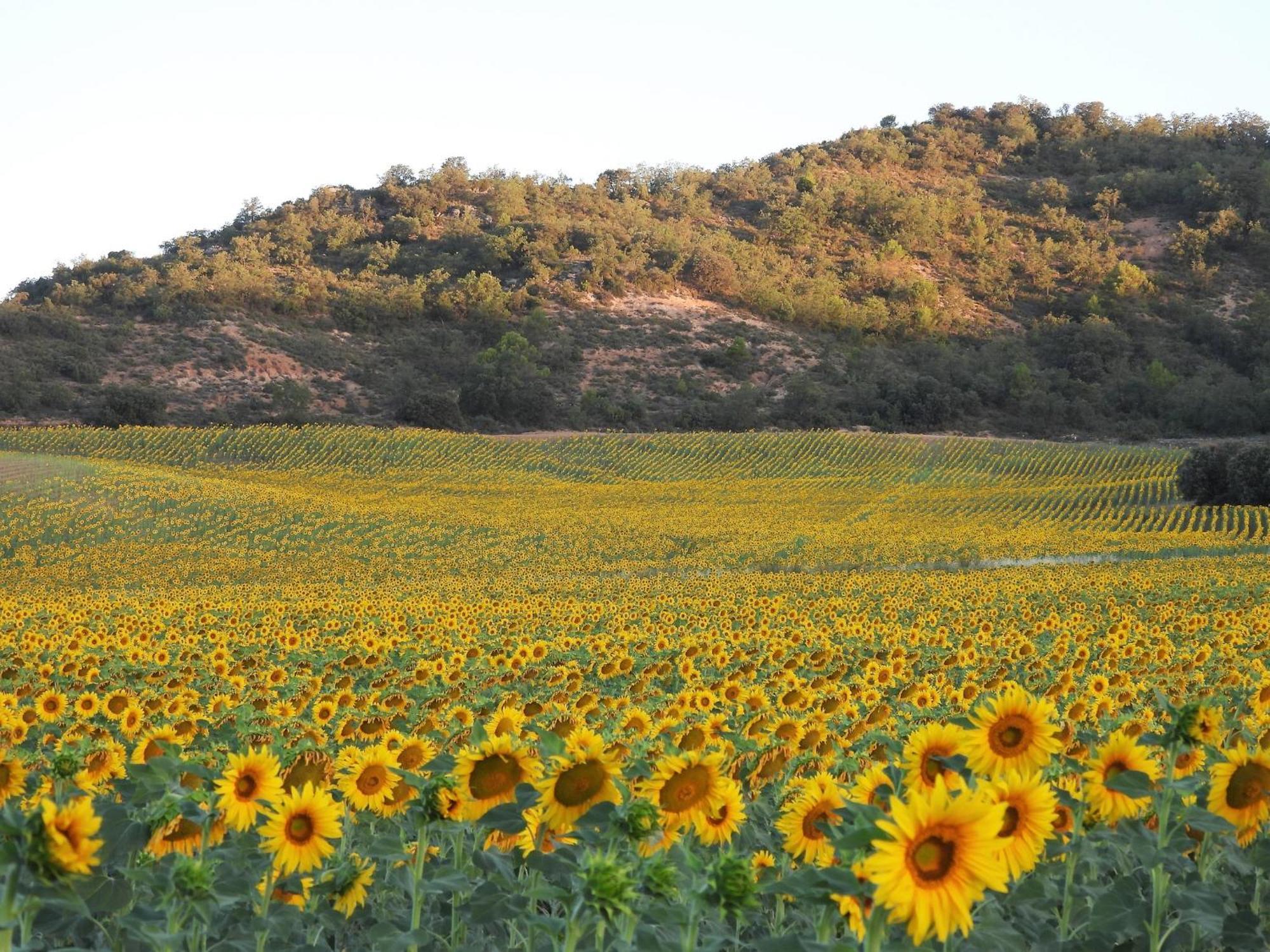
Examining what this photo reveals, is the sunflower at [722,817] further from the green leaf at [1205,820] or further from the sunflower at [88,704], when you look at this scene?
the sunflower at [88,704]

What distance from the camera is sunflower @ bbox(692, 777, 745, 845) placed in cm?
307

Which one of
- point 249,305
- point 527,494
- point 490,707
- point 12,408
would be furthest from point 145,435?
point 490,707

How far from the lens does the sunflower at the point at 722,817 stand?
3.07 m

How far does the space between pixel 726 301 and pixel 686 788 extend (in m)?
108

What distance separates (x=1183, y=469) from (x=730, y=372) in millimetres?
48082

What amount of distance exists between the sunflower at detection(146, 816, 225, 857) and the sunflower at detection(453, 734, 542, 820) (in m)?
0.69

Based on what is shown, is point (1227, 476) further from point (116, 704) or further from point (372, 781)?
point (372, 781)

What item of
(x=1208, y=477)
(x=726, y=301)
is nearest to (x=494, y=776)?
(x=1208, y=477)

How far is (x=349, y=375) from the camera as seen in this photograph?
8756 centimetres

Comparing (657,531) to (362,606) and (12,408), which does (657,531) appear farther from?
(12,408)

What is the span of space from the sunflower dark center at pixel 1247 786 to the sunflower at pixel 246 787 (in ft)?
7.97

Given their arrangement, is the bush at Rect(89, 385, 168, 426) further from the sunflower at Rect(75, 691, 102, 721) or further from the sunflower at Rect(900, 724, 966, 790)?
the sunflower at Rect(900, 724, 966, 790)

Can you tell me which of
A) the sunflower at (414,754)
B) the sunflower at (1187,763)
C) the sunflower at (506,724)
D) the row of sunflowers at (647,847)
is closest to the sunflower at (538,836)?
the row of sunflowers at (647,847)

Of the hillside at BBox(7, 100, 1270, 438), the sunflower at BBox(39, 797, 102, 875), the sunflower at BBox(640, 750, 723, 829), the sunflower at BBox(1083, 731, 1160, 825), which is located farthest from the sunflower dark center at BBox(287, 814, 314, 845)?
the hillside at BBox(7, 100, 1270, 438)
